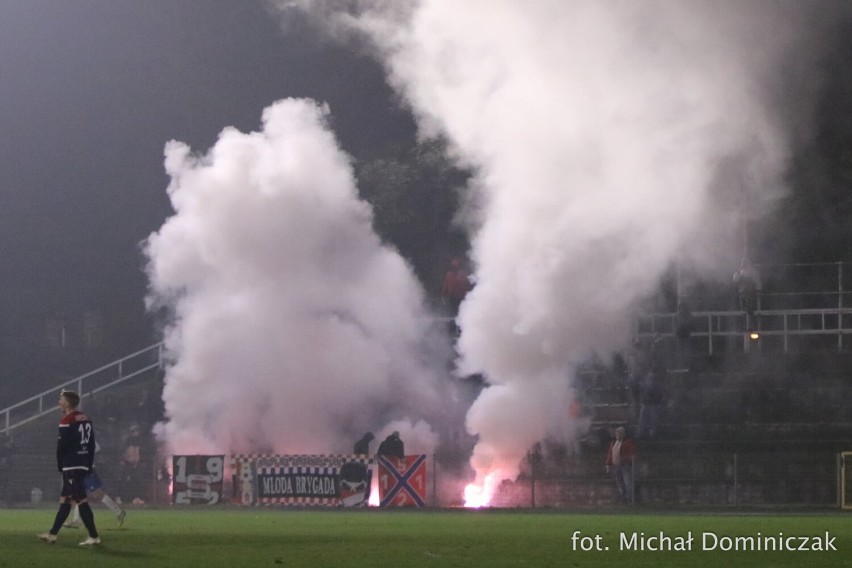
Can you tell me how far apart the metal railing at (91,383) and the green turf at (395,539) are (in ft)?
56.2

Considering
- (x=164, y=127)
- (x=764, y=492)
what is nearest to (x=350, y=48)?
(x=164, y=127)

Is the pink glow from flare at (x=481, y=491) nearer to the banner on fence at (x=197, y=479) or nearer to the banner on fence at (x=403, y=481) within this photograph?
the banner on fence at (x=403, y=481)

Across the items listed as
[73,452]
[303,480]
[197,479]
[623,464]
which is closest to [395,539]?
[73,452]

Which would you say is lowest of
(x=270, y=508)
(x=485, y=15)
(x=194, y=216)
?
(x=270, y=508)

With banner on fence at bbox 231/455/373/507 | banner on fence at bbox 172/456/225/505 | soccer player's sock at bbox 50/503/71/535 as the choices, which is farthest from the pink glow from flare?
soccer player's sock at bbox 50/503/71/535

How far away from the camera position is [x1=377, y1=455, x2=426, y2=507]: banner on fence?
35.3 meters

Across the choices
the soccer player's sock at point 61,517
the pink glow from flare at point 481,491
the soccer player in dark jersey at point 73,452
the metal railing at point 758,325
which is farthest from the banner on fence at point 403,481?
the soccer player's sock at point 61,517

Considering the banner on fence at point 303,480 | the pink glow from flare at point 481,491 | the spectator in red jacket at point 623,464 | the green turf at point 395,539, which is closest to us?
the green turf at point 395,539

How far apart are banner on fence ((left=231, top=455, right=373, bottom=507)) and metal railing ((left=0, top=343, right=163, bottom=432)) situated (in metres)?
10.6

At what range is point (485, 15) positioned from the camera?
40.7 m

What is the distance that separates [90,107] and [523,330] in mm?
20937

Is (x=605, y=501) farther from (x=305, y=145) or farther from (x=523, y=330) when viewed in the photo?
(x=305, y=145)

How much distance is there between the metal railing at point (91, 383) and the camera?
4666 cm

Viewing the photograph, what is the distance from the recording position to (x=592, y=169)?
4041 cm
